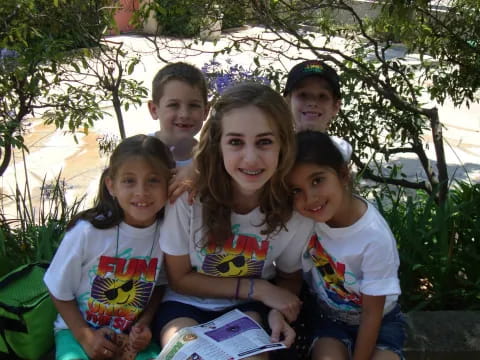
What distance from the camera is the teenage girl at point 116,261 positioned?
6.84 ft

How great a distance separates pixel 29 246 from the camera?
319 cm

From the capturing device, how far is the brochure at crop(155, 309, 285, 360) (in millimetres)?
1881

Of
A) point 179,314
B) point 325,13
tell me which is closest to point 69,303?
point 179,314

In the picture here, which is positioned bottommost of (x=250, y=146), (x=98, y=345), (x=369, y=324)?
(x=98, y=345)

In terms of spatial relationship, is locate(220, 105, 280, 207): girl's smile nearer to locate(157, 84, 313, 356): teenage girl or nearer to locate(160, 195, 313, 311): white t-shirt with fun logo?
locate(157, 84, 313, 356): teenage girl

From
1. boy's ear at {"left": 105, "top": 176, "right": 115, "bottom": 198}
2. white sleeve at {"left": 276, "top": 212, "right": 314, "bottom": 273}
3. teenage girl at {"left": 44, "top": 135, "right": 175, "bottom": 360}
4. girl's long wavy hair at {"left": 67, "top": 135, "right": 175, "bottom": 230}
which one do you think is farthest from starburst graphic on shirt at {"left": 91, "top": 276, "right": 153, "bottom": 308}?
white sleeve at {"left": 276, "top": 212, "right": 314, "bottom": 273}

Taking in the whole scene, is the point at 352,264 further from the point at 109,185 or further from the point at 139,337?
the point at 109,185

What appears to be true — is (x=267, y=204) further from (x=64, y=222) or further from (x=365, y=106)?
(x=365, y=106)

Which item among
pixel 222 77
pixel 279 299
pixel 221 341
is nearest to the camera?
pixel 221 341

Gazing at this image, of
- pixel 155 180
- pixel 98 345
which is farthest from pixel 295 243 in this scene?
pixel 98 345

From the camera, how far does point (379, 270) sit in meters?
2.03

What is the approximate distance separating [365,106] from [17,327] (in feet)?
8.85

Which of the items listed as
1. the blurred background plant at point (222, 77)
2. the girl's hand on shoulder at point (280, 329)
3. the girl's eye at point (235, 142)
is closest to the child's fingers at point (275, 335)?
the girl's hand on shoulder at point (280, 329)

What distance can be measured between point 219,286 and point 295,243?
0.35m
